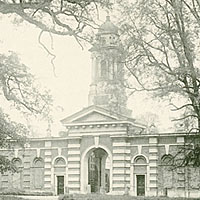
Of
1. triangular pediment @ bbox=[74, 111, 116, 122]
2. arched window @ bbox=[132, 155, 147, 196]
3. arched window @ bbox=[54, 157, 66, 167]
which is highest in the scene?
triangular pediment @ bbox=[74, 111, 116, 122]

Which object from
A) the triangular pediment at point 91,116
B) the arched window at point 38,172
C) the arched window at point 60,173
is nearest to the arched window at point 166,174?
the triangular pediment at point 91,116

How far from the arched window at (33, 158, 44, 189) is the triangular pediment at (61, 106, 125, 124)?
416 centimetres

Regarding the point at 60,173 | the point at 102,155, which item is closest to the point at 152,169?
the point at 60,173

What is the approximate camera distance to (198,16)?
18.9 meters

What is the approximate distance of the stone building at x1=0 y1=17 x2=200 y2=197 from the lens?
34.1 metres

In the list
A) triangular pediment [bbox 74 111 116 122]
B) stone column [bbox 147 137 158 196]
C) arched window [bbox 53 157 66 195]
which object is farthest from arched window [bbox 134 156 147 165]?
arched window [bbox 53 157 66 195]

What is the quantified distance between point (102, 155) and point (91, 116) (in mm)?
6004

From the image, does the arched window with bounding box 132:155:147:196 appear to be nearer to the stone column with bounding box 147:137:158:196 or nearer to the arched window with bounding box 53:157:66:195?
the stone column with bounding box 147:137:158:196

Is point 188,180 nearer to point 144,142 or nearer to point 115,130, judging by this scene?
point 144,142

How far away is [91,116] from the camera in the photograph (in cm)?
3738

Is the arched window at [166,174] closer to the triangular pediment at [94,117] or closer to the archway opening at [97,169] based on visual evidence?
the triangular pediment at [94,117]

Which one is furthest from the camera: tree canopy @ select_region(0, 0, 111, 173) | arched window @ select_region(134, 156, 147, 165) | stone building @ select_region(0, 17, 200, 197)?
arched window @ select_region(134, 156, 147, 165)

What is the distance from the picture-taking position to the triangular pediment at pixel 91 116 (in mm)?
36688

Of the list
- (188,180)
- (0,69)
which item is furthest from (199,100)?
(188,180)
